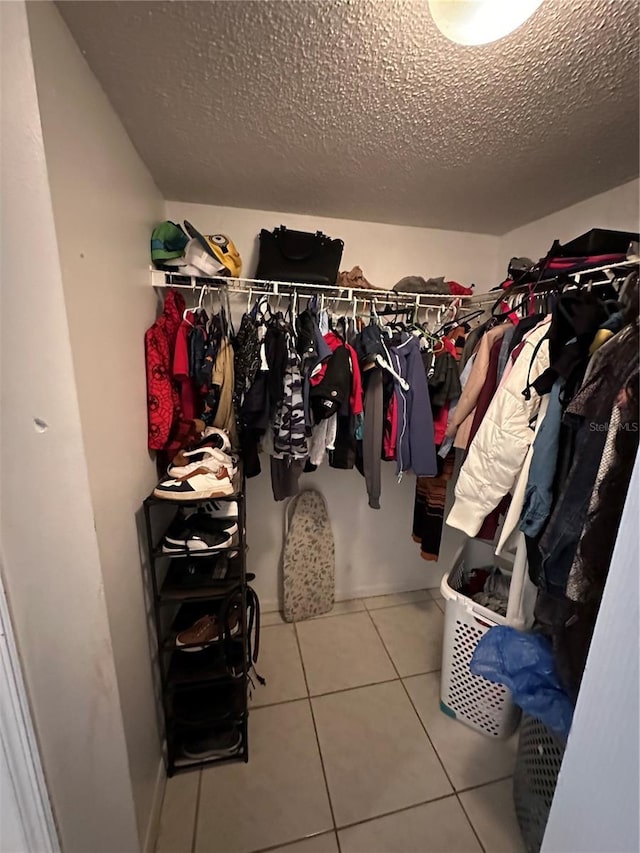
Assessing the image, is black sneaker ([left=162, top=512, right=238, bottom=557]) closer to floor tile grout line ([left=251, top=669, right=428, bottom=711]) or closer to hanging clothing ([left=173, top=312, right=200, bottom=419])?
hanging clothing ([left=173, top=312, right=200, bottom=419])

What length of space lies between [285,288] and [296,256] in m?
0.15

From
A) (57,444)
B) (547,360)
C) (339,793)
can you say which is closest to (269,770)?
(339,793)

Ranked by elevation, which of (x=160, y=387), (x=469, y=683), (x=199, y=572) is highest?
(x=160, y=387)

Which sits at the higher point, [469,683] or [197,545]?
[197,545]

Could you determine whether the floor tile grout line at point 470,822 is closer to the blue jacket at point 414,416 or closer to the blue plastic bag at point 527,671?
the blue plastic bag at point 527,671

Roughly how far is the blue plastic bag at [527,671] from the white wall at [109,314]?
110 cm

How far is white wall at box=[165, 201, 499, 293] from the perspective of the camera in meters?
1.64

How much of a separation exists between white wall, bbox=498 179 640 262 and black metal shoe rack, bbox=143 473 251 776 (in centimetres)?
185

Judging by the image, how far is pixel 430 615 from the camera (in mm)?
2109

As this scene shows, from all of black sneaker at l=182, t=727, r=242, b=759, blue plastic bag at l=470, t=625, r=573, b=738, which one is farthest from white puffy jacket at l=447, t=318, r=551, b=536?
black sneaker at l=182, t=727, r=242, b=759

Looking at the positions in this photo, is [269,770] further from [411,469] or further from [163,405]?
[163,405]

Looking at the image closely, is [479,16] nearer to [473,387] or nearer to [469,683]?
[473,387]

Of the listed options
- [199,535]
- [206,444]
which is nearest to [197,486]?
[199,535]

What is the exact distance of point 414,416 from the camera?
1.49 m
